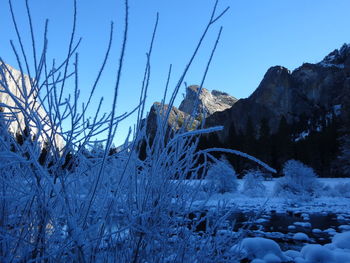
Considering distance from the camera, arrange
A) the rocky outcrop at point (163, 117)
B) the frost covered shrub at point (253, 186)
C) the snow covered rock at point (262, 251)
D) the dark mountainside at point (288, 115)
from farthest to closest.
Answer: the dark mountainside at point (288, 115)
the frost covered shrub at point (253, 186)
the snow covered rock at point (262, 251)
the rocky outcrop at point (163, 117)

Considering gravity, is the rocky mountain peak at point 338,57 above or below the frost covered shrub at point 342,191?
above

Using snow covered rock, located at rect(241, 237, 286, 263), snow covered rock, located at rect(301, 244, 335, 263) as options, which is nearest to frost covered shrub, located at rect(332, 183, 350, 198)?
snow covered rock, located at rect(301, 244, 335, 263)

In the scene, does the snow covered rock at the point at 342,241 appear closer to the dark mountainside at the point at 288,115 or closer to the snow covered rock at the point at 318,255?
the snow covered rock at the point at 318,255

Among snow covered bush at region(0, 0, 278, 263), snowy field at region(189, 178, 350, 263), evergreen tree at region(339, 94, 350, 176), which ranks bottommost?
snowy field at region(189, 178, 350, 263)

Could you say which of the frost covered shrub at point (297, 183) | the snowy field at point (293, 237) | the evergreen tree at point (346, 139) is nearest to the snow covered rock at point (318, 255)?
the snowy field at point (293, 237)

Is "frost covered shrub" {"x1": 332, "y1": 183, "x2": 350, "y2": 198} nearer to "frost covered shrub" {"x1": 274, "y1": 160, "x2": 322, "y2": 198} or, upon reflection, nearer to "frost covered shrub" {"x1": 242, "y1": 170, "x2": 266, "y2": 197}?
"frost covered shrub" {"x1": 274, "y1": 160, "x2": 322, "y2": 198}

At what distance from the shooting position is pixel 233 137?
42.4 metres

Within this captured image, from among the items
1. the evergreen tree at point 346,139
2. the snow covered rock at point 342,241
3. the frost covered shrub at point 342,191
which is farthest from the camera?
the evergreen tree at point 346,139

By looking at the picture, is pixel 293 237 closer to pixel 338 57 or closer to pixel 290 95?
pixel 290 95

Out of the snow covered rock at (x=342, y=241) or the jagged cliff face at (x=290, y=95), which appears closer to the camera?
the snow covered rock at (x=342, y=241)

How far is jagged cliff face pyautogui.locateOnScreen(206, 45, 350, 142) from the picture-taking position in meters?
55.8

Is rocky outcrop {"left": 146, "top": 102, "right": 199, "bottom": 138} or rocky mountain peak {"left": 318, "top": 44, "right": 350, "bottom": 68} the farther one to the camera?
rocky mountain peak {"left": 318, "top": 44, "right": 350, "bottom": 68}

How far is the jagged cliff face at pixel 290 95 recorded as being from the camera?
55781mm

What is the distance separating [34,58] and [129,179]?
670mm
